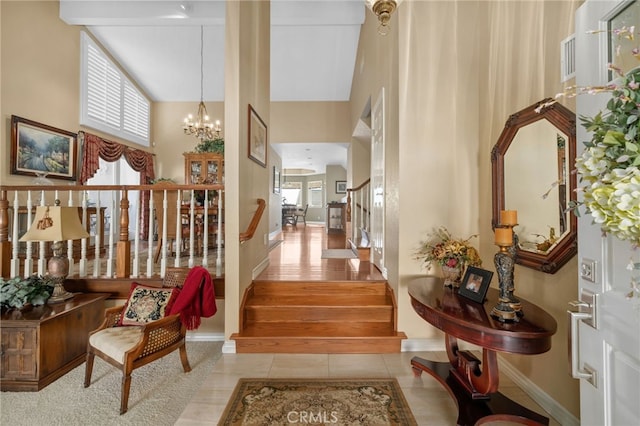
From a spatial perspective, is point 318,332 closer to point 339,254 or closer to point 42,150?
point 339,254

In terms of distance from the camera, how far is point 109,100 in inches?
237

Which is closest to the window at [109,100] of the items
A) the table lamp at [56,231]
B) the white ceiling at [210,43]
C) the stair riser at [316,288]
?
the white ceiling at [210,43]

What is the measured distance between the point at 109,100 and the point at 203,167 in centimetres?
261

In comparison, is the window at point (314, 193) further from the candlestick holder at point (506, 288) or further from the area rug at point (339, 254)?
the candlestick holder at point (506, 288)

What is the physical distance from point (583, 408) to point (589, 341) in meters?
0.30

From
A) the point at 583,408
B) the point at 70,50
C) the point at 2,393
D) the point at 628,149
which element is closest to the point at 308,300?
the point at 583,408

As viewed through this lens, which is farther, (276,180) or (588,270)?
(276,180)

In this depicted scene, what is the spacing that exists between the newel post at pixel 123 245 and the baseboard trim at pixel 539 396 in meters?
3.80

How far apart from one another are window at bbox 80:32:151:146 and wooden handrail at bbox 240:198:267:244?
4.64 meters

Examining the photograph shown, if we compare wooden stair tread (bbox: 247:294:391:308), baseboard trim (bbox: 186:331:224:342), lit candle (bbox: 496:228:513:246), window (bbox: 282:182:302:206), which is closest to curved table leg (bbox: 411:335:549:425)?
lit candle (bbox: 496:228:513:246)

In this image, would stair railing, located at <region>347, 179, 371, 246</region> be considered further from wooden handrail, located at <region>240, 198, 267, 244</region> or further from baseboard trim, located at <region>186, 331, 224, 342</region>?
baseboard trim, located at <region>186, 331, 224, 342</region>

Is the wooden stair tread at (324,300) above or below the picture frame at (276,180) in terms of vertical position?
below

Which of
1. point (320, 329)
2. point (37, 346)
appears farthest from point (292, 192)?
point (37, 346)

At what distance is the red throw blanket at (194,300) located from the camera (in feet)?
7.60
